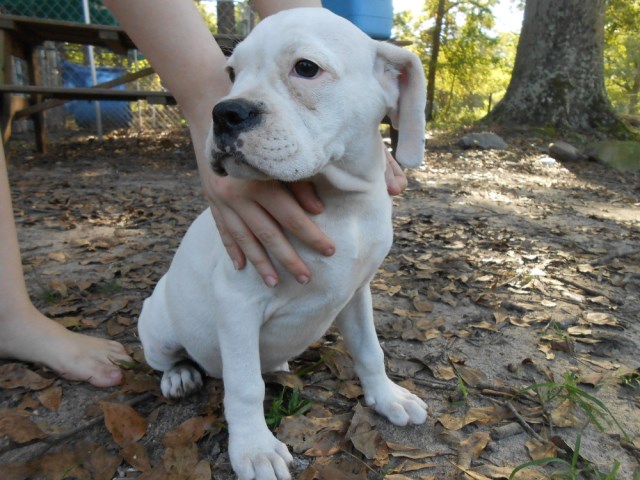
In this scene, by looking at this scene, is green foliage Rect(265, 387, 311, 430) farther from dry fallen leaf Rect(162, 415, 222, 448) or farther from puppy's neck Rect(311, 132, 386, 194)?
puppy's neck Rect(311, 132, 386, 194)

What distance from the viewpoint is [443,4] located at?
1744cm

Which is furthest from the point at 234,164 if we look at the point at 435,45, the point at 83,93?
the point at 435,45

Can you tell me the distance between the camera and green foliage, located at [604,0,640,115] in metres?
15.6

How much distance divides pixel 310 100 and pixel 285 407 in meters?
1.19

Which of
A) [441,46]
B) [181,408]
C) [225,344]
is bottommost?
[181,408]

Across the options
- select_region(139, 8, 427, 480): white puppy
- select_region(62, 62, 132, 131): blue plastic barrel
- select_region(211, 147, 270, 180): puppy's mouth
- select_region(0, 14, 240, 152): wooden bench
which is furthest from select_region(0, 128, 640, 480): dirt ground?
select_region(62, 62, 132, 131): blue plastic barrel

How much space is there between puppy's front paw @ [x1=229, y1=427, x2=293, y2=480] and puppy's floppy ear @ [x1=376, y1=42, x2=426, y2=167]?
3.34ft

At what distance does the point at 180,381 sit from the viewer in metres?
2.05

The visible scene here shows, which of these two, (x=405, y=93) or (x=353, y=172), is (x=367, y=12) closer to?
(x=405, y=93)

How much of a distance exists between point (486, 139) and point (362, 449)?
7783mm

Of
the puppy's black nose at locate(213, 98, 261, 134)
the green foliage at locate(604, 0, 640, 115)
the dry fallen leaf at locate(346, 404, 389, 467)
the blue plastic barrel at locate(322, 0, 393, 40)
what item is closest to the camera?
the puppy's black nose at locate(213, 98, 261, 134)

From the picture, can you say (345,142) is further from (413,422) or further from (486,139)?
(486,139)

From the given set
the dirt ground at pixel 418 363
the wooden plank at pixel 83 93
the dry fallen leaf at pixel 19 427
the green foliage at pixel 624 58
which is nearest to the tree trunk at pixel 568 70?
the dirt ground at pixel 418 363

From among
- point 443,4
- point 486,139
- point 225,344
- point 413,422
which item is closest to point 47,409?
point 225,344
